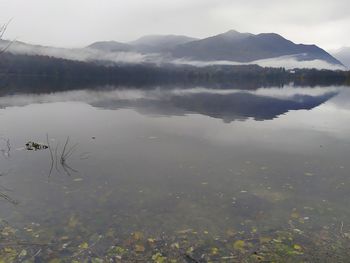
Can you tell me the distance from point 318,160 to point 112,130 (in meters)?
23.7

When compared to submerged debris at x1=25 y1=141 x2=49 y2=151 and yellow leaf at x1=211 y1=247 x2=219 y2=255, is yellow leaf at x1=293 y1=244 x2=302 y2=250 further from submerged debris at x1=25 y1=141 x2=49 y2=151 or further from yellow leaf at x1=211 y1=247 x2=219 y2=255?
submerged debris at x1=25 y1=141 x2=49 y2=151

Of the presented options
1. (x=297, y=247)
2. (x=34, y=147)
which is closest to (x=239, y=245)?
(x=297, y=247)

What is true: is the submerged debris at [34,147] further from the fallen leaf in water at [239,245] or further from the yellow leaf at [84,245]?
the fallen leaf in water at [239,245]

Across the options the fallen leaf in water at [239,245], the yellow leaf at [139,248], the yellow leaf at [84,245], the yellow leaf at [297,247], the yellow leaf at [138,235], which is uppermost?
the yellow leaf at [84,245]

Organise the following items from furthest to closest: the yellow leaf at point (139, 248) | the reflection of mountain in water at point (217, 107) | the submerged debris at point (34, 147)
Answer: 1. the reflection of mountain in water at point (217, 107)
2. the submerged debris at point (34, 147)
3. the yellow leaf at point (139, 248)

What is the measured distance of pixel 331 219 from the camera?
1519 cm

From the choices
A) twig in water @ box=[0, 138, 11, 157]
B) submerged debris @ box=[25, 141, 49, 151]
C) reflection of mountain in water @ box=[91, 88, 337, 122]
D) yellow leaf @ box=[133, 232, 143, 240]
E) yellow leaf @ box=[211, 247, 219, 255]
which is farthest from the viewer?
reflection of mountain in water @ box=[91, 88, 337, 122]

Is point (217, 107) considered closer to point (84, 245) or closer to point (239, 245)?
point (239, 245)

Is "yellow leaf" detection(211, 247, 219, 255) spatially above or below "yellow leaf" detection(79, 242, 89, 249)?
below

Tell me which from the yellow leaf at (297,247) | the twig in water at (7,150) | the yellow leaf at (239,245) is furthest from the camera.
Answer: the twig in water at (7,150)

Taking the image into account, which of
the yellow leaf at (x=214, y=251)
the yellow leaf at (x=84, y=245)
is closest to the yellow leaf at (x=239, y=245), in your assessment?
the yellow leaf at (x=214, y=251)

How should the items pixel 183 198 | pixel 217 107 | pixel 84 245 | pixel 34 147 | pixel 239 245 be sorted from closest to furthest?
pixel 84 245 < pixel 239 245 < pixel 183 198 < pixel 34 147 < pixel 217 107

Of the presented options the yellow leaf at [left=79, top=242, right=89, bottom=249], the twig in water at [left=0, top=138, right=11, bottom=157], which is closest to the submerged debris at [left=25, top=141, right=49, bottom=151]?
the twig in water at [left=0, top=138, right=11, bottom=157]

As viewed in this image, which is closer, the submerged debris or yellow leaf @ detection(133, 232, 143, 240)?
yellow leaf @ detection(133, 232, 143, 240)
